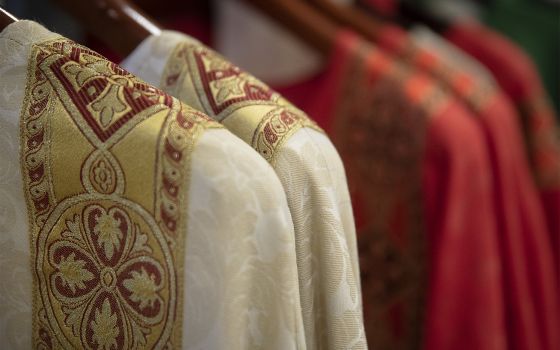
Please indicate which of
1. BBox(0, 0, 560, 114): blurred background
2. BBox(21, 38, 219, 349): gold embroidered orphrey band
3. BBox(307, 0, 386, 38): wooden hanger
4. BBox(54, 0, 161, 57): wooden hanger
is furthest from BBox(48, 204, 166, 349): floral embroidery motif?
BBox(0, 0, 560, 114): blurred background

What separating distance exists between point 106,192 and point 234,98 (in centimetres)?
7

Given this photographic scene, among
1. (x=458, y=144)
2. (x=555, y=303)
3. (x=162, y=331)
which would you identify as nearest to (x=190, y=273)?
(x=162, y=331)

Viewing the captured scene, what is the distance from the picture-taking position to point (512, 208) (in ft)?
1.98

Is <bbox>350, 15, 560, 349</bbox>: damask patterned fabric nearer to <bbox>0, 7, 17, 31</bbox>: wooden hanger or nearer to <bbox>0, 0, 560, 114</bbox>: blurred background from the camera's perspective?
<bbox>0, 0, 560, 114</bbox>: blurred background

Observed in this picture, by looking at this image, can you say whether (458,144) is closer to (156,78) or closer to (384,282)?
(384,282)

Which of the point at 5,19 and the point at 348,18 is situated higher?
the point at 348,18

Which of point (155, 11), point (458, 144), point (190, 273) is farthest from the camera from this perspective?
point (155, 11)

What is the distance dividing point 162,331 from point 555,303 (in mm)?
447

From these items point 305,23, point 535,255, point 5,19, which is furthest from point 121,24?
point 535,255

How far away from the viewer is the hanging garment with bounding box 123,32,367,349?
0.33 meters

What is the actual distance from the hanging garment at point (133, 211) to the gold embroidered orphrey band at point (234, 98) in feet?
0.09

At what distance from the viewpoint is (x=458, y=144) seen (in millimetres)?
564

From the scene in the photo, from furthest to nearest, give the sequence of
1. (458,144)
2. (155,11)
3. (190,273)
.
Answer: (155,11) < (458,144) < (190,273)

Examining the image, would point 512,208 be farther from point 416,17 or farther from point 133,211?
point 133,211
